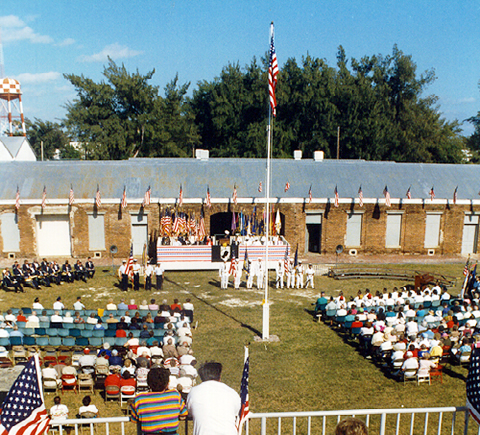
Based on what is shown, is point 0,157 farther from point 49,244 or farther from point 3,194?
point 49,244

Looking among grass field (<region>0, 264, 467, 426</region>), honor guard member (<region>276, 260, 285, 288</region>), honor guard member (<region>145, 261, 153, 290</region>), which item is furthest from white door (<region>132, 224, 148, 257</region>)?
honor guard member (<region>276, 260, 285, 288</region>)

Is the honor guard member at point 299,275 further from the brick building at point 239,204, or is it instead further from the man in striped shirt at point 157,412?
the man in striped shirt at point 157,412

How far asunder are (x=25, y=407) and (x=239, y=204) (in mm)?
24592

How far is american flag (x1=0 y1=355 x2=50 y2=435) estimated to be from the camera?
450 centimetres

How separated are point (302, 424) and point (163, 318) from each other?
649cm

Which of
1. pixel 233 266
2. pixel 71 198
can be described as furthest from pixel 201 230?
pixel 71 198

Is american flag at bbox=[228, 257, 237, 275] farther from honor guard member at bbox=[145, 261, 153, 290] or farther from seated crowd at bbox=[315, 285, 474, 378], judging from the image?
seated crowd at bbox=[315, 285, 474, 378]

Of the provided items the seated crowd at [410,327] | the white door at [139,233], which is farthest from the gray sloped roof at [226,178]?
the seated crowd at [410,327]

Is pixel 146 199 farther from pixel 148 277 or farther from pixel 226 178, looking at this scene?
pixel 148 277

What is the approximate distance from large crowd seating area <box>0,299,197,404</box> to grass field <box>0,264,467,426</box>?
0.60m

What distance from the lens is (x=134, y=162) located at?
1254 inches

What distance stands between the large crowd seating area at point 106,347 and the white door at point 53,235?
12549 millimetres

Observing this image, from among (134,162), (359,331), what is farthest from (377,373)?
(134,162)

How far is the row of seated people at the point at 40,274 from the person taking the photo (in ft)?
72.2
